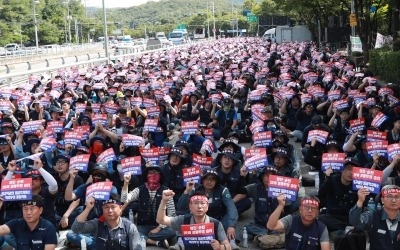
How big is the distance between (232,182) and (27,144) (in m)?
4.01

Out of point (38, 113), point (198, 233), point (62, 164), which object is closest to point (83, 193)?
point (62, 164)

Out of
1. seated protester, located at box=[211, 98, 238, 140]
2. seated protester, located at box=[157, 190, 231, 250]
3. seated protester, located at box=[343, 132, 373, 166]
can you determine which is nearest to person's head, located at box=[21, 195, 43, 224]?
seated protester, located at box=[157, 190, 231, 250]

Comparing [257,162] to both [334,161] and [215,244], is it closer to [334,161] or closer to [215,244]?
[334,161]

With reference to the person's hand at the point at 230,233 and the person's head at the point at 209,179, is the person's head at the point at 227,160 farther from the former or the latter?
the person's hand at the point at 230,233

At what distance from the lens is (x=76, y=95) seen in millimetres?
17062

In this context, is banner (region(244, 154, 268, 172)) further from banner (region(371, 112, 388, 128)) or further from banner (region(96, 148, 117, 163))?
banner (region(371, 112, 388, 128))

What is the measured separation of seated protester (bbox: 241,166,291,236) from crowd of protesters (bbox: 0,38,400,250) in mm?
16

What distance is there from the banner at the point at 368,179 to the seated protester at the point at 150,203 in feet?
7.96

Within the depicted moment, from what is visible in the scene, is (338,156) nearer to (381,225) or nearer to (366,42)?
(381,225)

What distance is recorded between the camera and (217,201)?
25.4 ft

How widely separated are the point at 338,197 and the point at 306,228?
204 centimetres

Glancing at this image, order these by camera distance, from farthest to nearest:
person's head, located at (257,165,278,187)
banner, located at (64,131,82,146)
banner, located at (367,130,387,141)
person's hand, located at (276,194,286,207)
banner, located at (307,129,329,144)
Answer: banner, located at (64,131,82,146) → banner, located at (307,129,329,144) → banner, located at (367,130,387,141) → person's head, located at (257,165,278,187) → person's hand, located at (276,194,286,207)

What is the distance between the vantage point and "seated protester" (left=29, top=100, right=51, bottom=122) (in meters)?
13.9

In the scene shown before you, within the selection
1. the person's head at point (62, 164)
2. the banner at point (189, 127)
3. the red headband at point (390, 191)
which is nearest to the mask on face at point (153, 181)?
the person's head at point (62, 164)
